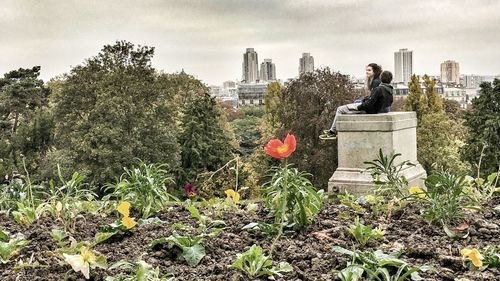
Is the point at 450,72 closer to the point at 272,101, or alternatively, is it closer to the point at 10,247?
the point at 272,101

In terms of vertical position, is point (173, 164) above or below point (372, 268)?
below

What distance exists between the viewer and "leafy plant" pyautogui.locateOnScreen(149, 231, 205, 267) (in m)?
2.65

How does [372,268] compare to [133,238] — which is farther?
[133,238]

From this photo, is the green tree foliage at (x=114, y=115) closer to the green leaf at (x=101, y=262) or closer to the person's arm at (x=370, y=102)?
the person's arm at (x=370, y=102)

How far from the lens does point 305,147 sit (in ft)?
88.3

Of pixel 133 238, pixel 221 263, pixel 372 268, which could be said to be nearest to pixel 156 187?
pixel 133 238

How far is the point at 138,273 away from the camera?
2.28m

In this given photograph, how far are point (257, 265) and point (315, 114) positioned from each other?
25048 mm

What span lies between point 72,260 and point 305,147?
81.1ft

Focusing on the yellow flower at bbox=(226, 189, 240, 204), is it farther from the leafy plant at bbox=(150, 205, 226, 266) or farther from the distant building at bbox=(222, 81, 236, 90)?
the distant building at bbox=(222, 81, 236, 90)

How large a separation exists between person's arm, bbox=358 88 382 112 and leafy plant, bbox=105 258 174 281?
21.6 ft

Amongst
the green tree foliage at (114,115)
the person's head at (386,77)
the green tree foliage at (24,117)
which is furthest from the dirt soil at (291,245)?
the green tree foliage at (24,117)

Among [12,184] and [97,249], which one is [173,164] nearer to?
[12,184]

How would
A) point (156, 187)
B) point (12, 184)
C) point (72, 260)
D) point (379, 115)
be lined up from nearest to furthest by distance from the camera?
point (72, 260) < point (156, 187) < point (12, 184) < point (379, 115)
